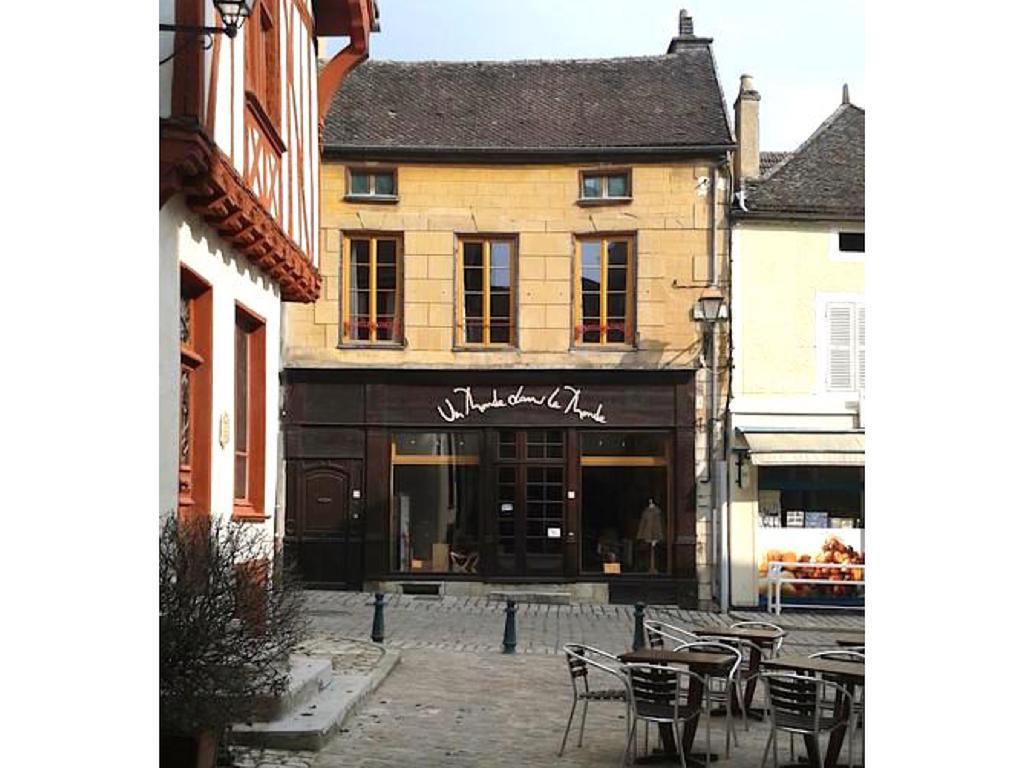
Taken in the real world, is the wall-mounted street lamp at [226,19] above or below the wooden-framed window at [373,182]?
below

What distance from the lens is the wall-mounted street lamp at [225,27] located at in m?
6.05

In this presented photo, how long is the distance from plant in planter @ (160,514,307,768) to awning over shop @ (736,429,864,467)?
35.1 ft

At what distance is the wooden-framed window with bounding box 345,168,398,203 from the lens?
17375 mm

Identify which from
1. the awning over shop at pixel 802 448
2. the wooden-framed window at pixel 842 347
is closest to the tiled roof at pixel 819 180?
the wooden-framed window at pixel 842 347

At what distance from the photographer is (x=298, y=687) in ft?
25.2

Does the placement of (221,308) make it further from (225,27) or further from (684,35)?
(684,35)

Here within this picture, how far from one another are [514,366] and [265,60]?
27.6ft

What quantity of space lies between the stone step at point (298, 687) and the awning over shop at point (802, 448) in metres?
7.76

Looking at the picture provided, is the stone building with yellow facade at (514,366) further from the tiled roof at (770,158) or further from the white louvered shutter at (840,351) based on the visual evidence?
the tiled roof at (770,158)

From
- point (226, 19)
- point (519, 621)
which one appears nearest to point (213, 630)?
point (226, 19)
